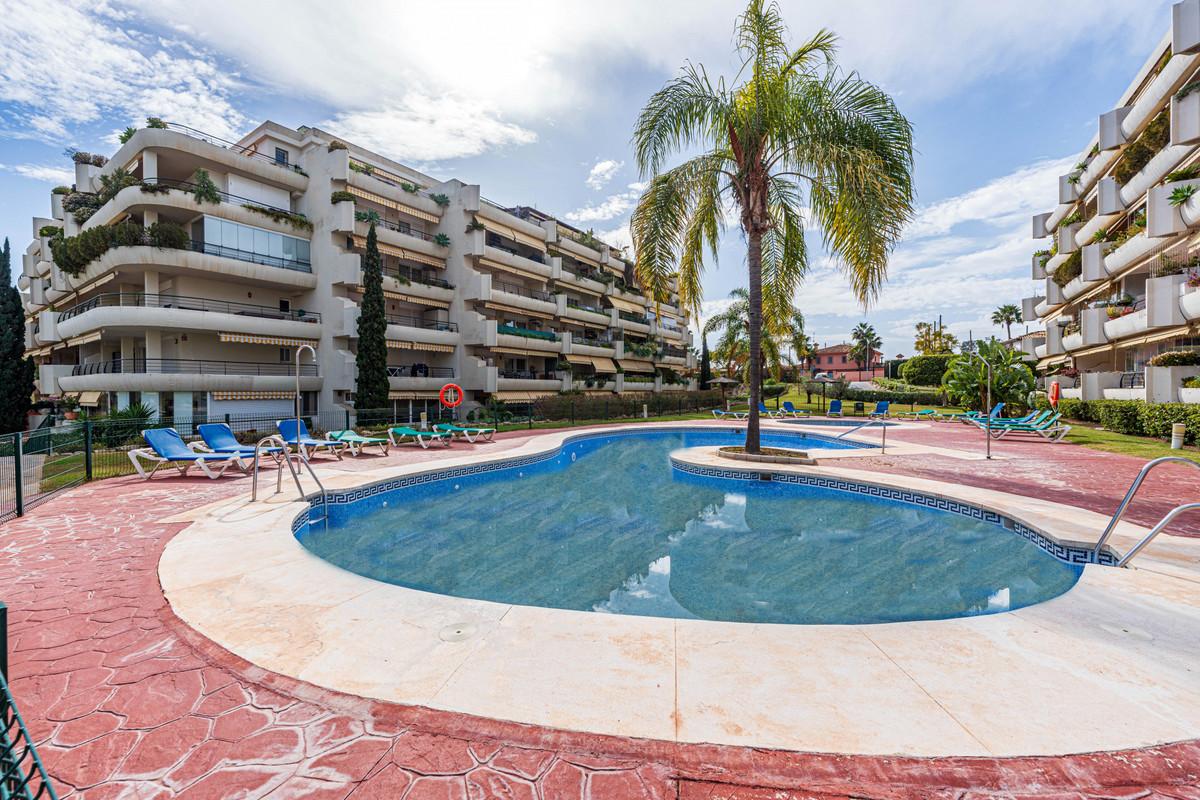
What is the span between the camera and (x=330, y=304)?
25.7m

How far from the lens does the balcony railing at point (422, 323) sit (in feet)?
97.7

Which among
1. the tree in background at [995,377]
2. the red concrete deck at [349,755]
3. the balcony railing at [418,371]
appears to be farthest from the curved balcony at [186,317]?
the tree in background at [995,377]

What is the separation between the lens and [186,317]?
69.7 ft

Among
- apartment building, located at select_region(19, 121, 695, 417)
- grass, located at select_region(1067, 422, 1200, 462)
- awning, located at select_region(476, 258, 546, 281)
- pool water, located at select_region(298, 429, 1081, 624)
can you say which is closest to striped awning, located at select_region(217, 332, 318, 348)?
apartment building, located at select_region(19, 121, 695, 417)

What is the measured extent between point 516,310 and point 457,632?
32342mm

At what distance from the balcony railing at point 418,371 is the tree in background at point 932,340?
65612 millimetres

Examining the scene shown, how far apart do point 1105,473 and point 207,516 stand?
59.8 feet

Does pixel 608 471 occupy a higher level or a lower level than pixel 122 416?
lower

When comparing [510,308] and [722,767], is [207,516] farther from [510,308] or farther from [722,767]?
[510,308]

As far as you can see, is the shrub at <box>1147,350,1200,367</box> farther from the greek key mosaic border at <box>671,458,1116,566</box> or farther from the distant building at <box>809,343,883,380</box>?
the distant building at <box>809,343,883,380</box>

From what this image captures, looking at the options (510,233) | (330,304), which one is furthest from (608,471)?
(510,233)

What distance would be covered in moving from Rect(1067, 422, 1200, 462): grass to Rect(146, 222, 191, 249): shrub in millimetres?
35200

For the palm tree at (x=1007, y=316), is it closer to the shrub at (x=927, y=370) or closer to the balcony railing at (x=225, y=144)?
the shrub at (x=927, y=370)

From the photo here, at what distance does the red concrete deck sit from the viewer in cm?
229
